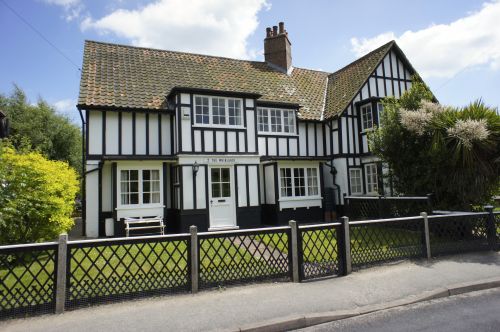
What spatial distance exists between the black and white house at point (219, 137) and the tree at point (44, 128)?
12.6 meters

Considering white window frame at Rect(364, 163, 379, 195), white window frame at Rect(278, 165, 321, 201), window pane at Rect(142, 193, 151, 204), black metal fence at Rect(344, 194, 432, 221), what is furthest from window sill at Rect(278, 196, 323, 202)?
window pane at Rect(142, 193, 151, 204)

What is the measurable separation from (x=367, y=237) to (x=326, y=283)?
1.54 m

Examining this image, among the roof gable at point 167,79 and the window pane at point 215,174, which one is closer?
the window pane at point 215,174

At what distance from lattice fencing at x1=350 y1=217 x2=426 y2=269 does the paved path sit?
0.31 metres

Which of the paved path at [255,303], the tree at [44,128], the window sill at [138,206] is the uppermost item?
the tree at [44,128]

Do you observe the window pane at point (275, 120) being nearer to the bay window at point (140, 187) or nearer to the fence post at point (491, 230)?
the bay window at point (140, 187)

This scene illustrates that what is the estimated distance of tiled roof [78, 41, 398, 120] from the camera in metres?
13.2

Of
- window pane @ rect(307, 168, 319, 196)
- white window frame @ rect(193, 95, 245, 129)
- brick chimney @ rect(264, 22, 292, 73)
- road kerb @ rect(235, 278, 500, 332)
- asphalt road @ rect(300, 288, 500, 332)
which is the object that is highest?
brick chimney @ rect(264, 22, 292, 73)

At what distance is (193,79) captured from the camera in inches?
597

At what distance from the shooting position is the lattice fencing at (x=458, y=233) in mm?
7648

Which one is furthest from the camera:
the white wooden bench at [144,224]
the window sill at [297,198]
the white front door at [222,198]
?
the window sill at [297,198]

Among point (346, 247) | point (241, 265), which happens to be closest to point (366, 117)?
point (346, 247)

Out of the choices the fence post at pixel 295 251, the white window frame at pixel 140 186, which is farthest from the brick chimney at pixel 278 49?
the fence post at pixel 295 251

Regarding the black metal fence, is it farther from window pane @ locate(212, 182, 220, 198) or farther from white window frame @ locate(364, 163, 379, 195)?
window pane @ locate(212, 182, 220, 198)
